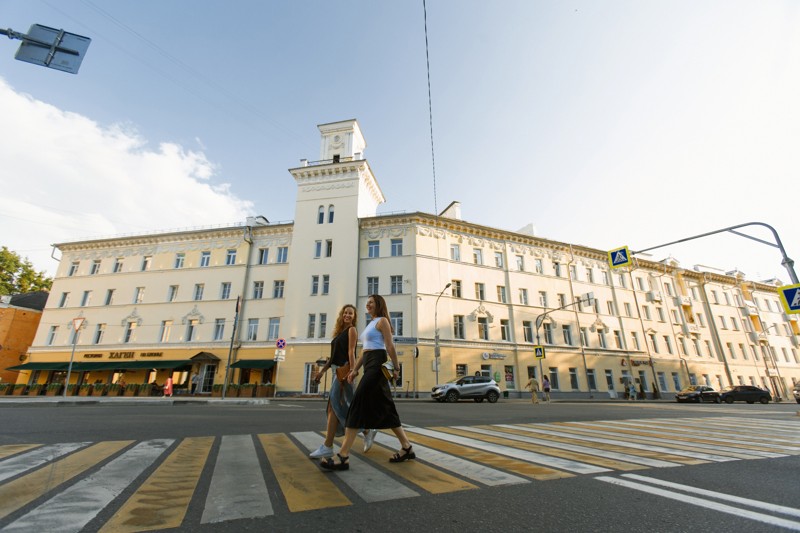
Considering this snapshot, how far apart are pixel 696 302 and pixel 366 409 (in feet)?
161

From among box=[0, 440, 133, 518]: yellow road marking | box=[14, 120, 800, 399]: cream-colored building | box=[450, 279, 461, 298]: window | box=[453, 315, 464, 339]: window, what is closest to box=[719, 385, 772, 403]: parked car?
box=[14, 120, 800, 399]: cream-colored building

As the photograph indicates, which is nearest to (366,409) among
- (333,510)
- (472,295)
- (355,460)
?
(355,460)

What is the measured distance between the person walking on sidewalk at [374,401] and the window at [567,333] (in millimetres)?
30220

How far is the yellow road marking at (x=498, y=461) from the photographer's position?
3332 mm

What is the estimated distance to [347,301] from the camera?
90.0ft

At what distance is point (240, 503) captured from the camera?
8.31ft

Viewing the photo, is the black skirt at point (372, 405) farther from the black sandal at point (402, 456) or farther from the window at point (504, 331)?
the window at point (504, 331)

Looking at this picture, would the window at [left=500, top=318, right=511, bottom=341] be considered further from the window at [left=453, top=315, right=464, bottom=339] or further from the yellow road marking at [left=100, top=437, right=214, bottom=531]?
the yellow road marking at [left=100, top=437, right=214, bottom=531]

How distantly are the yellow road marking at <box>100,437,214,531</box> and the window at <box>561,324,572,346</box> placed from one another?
3132 centimetres

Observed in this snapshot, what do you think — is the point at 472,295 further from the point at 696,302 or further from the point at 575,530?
the point at 696,302

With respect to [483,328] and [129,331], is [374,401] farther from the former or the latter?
[129,331]

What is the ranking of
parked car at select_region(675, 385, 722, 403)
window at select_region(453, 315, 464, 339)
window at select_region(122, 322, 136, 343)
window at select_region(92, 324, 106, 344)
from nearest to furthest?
window at select_region(453, 315, 464, 339) < parked car at select_region(675, 385, 722, 403) < window at select_region(122, 322, 136, 343) < window at select_region(92, 324, 106, 344)

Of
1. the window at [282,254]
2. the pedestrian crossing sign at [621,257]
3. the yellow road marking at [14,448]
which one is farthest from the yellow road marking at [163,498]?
the window at [282,254]

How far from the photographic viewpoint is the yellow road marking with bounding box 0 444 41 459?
4.10 metres
